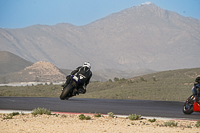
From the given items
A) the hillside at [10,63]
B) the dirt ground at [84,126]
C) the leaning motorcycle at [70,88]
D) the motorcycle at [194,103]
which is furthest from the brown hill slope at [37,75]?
the dirt ground at [84,126]

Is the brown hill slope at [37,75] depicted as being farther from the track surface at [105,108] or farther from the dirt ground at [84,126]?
the dirt ground at [84,126]

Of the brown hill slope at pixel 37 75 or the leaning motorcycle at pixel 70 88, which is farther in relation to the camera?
the brown hill slope at pixel 37 75

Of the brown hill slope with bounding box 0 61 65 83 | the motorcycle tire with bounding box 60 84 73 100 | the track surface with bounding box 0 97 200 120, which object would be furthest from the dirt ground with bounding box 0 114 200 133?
the brown hill slope with bounding box 0 61 65 83

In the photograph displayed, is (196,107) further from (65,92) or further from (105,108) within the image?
(65,92)

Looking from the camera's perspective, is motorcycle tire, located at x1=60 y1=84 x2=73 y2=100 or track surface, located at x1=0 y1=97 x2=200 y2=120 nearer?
motorcycle tire, located at x1=60 y1=84 x2=73 y2=100

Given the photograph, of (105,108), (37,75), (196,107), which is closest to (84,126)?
(196,107)

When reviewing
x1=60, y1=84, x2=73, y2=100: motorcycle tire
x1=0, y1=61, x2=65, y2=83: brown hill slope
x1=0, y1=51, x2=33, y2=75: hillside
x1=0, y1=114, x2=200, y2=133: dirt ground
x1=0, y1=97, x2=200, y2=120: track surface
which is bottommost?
x1=0, y1=114, x2=200, y2=133: dirt ground

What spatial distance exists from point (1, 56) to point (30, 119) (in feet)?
492

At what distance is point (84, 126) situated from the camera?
1128 cm

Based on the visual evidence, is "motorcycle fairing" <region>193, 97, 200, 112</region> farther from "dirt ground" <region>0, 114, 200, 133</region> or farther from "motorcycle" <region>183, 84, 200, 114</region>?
"dirt ground" <region>0, 114, 200, 133</region>

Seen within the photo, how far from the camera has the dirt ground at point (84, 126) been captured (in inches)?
414

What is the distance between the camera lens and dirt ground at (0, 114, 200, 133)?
1052 centimetres

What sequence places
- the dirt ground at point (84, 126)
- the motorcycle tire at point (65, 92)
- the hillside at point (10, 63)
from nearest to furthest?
the dirt ground at point (84, 126) → the motorcycle tire at point (65, 92) → the hillside at point (10, 63)

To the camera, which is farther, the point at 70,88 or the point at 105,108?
the point at 105,108
